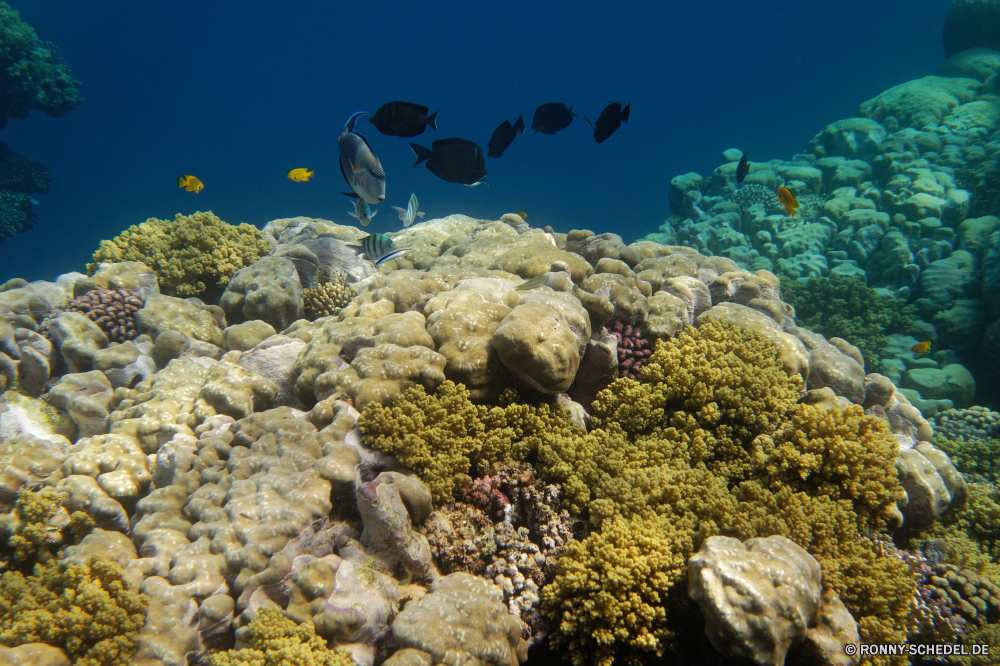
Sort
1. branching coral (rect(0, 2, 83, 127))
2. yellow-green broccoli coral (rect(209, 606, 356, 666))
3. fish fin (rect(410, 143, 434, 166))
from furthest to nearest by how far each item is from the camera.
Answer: branching coral (rect(0, 2, 83, 127)), fish fin (rect(410, 143, 434, 166)), yellow-green broccoli coral (rect(209, 606, 356, 666))

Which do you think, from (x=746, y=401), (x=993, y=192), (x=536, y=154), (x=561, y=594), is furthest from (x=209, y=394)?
(x=536, y=154)

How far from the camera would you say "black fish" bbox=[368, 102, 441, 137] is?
381cm

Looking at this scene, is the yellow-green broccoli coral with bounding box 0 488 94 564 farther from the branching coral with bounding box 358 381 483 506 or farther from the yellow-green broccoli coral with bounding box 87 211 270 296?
the yellow-green broccoli coral with bounding box 87 211 270 296

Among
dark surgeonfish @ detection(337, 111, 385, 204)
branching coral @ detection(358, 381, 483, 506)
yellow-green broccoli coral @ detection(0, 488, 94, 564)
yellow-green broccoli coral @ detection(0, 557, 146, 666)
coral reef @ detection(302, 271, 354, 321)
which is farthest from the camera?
coral reef @ detection(302, 271, 354, 321)

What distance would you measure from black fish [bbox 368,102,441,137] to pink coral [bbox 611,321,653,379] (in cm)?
338

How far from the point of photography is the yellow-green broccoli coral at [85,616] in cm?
257

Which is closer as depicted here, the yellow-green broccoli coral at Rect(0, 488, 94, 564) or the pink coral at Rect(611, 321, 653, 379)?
the yellow-green broccoli coral at Rect(0, 488, 94, 564)

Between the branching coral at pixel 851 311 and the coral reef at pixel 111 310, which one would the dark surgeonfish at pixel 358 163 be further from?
the branching coral at pixel 851 311

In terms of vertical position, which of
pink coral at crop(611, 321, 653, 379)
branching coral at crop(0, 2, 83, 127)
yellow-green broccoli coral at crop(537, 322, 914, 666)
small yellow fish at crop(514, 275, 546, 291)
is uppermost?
branching coral at crop(0, 2, 83, 127)

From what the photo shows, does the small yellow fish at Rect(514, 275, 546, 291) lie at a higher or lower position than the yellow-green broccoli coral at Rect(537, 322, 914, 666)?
higher

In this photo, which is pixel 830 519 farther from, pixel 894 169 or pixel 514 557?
pixel 894 169

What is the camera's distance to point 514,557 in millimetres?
3416

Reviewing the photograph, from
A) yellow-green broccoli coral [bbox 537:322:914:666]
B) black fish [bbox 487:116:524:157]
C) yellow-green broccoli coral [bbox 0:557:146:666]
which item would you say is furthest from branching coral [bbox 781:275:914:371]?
yellow-green broccoli coral [bbox 0:557:146:666]

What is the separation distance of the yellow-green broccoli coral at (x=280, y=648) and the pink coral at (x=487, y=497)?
4.78ft
